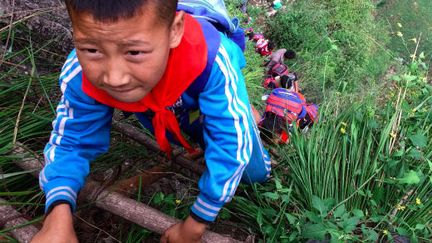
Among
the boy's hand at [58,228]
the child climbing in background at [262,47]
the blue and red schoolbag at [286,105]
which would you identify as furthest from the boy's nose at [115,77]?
the child climbing in background at [262,47]

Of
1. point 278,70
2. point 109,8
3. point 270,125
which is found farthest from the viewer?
point 278,70

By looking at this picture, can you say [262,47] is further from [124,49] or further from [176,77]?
[124,49]

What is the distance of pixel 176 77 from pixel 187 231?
0.57 meters

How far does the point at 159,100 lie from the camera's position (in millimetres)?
1642

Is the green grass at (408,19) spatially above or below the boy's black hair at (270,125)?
below

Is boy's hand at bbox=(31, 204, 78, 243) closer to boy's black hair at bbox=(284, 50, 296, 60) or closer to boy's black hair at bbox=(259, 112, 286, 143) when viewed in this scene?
boy's black hair at bbox=(259, 112, 286, 143)

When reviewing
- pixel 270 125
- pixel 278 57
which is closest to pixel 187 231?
pixel 270 125

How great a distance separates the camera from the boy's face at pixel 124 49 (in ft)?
4.10

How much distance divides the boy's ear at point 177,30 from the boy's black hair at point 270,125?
144cm

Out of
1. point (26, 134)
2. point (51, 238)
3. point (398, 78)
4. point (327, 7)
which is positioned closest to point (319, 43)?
point (327, 7)

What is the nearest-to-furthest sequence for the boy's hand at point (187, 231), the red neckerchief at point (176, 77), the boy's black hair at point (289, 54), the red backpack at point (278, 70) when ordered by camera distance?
the red neckerchief at point (176, 77) → the boy's hand at point (187, 231) → the red backpack at point (278, 70) → the boy's black hair at point (289, 54)

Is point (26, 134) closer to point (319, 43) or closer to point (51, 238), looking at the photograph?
point (51, 238)

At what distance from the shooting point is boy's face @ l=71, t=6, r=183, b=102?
1249 millimetres

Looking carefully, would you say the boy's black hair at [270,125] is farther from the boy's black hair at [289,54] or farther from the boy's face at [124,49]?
the boy's black hair at [289,54]
